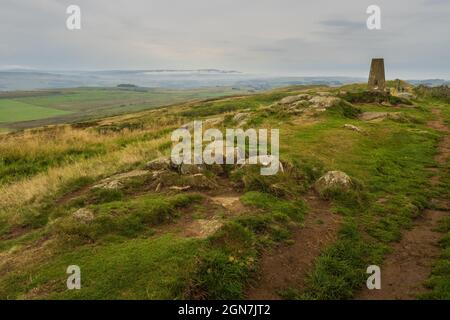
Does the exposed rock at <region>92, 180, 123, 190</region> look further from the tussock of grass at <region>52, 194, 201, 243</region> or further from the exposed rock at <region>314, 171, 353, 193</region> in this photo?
the exposed rock at <region>314, 171, 353, 193</region>

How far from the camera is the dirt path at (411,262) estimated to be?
7.32m

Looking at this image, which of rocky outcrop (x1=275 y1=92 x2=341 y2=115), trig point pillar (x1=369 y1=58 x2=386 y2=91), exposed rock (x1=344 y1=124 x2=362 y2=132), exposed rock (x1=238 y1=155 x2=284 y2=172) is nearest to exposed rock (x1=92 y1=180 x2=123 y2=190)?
exposed rock (x1=238 y1=155 x2=284 y2=172)

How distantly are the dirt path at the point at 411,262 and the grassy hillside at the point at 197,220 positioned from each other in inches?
10.6

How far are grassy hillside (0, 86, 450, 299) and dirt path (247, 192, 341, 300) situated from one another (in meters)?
0.10

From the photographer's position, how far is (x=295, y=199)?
11156 mm

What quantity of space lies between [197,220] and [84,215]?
2.85 meters

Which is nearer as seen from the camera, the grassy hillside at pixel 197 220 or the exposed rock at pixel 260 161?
the grassy hillside at pixel 197 220

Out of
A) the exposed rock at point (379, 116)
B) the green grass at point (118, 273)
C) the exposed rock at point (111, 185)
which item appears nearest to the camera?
the green grass at point (118, 273)

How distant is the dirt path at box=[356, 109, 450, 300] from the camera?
7.32m

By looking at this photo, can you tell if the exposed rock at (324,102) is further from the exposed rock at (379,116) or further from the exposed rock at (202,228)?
the exposed rock at (202,228)

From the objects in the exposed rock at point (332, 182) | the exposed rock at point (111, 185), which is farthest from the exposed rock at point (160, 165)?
the exposed rock at point (332, 182)

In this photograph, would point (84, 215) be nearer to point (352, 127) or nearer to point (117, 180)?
point (117, 180)

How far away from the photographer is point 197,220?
31.5ft
